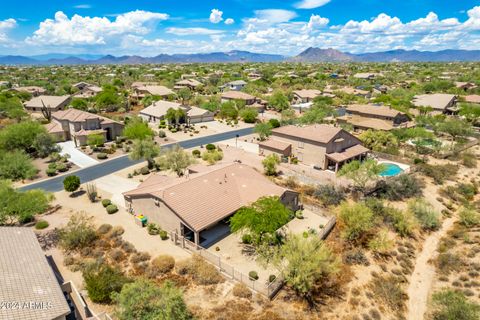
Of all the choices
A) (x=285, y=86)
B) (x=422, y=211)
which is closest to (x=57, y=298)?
(x=422, y=211)

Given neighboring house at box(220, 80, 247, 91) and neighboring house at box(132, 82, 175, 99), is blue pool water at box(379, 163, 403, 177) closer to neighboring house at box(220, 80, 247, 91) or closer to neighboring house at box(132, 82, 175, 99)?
neighboring house at box(132, 82, 175, 99)

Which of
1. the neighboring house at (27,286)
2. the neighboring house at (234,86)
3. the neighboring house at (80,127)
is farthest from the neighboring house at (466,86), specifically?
the neighboring house at (27,286)

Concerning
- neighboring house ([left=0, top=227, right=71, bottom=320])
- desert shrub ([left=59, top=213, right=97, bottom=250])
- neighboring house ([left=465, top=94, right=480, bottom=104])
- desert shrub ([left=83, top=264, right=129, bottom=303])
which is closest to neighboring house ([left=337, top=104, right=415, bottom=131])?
neighboring house ([left=465, top=94, right=480, bottom=104])

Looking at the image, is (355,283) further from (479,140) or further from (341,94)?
(341,94)

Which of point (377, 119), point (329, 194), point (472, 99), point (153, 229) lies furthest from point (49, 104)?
point (472, 99)

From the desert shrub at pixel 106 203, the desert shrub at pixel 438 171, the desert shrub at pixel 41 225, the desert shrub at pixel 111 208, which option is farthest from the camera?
the desert shrub at pixel 438 171

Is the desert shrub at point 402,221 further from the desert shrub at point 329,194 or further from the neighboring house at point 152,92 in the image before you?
the neighboring house at point 152,92

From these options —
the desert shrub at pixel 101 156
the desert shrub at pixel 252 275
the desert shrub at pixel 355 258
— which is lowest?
the desert shrub at pixel 355 258

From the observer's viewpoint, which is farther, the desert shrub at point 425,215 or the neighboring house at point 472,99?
the neighboring house at point 472,99
